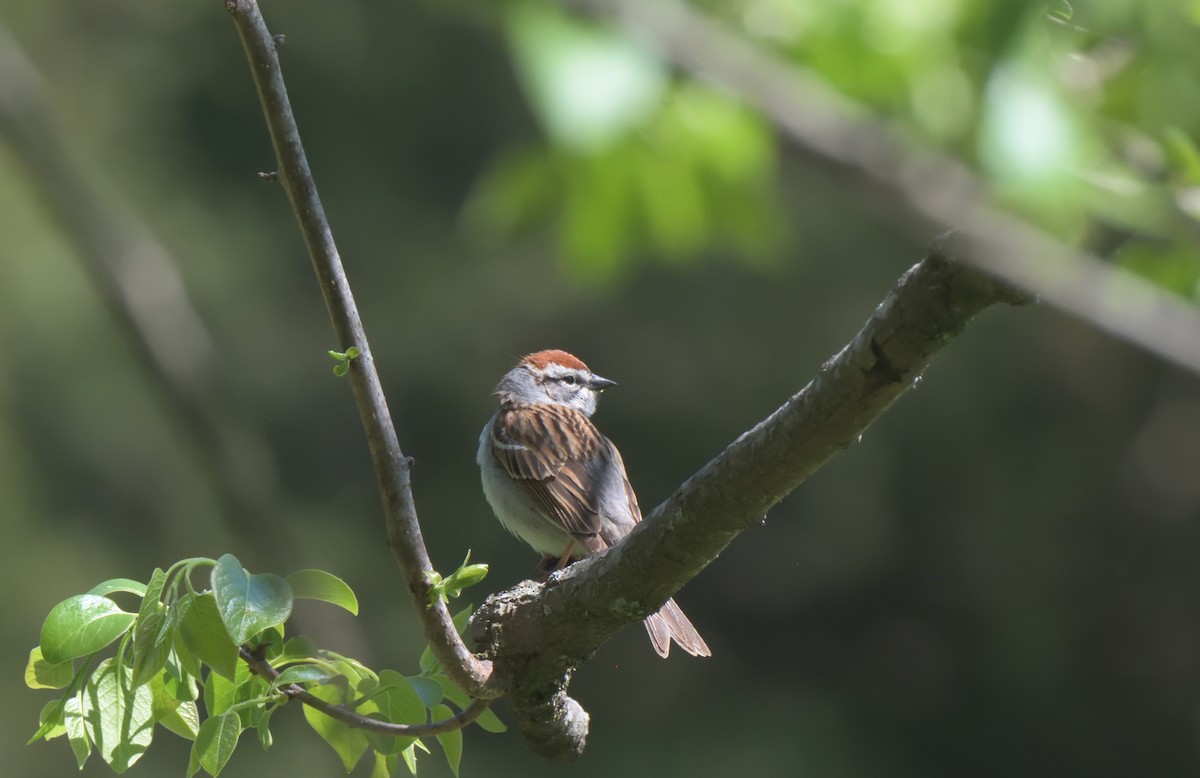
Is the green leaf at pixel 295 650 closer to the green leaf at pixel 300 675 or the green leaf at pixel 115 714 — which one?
the green leaf at pixel 300 675

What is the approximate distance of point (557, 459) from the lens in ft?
15.9

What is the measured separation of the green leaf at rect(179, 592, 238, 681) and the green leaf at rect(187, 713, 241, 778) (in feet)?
0.39

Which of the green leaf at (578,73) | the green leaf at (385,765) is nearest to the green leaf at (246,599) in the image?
the green leaf at (385,765)

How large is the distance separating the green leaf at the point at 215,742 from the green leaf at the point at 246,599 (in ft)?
0.69

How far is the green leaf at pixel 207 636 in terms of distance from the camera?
1.89 m

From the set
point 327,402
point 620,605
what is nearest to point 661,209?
point 620,605

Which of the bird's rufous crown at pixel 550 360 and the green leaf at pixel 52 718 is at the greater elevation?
the bird's rufous crown at pixel 550 360

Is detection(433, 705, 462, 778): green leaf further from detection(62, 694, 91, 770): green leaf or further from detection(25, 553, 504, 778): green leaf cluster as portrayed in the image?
detection(62, 694, 91, 770): green leaf

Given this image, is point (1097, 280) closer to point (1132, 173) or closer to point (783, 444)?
point (1132, 173)

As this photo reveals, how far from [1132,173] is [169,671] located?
62.1 inches

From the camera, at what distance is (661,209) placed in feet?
6.31

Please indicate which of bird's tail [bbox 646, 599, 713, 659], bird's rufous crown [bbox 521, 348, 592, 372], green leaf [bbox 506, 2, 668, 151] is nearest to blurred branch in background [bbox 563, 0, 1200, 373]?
green leaf [bbox 506, 2, 668, 151]

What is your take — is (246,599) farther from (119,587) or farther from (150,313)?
(150,313)

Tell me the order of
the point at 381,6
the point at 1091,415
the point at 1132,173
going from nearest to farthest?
1. the point at 1132,173
2. the point at 1091,415
3. the point at 381,6
